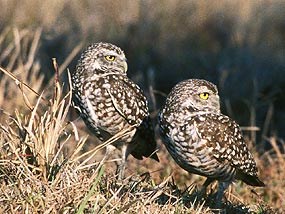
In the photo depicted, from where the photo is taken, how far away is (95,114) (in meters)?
7.28

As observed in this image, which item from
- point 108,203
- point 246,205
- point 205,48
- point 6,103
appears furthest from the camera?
point 205,48

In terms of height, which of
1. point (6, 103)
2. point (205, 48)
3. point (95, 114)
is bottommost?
point (205, 48)

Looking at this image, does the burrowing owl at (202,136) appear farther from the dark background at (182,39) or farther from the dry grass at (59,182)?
the dark background at (182,39)

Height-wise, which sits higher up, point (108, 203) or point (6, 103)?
point (108, 203)

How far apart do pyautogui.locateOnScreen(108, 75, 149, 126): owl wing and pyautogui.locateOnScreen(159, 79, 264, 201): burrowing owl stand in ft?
1.84

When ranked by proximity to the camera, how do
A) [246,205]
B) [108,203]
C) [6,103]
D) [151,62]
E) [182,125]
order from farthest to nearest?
[151,62] → [6,103] → [246,205] → [182,125] → [108,203]

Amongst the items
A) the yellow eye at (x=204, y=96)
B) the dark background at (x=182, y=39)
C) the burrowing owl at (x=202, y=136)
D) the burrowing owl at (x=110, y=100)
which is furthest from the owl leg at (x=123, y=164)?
the dark background at (x=182, y=39)

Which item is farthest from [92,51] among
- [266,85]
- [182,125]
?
[266,85]

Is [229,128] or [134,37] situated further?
[134,37]

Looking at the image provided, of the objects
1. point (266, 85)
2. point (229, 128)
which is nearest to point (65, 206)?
point (229, 128)

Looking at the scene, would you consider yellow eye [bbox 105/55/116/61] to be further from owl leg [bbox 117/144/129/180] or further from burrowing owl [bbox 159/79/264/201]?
burrowing owl [bbox 159/79/264/201]

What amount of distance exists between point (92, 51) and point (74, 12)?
322 inches

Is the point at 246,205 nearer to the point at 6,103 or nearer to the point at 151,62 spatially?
the point at 6,103

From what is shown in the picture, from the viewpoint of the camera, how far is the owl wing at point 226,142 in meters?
6.82
